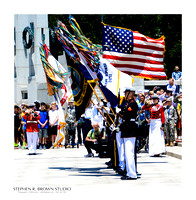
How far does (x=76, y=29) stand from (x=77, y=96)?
A: 1.75m

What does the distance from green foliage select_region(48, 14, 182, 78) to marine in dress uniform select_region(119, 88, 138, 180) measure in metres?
32.1

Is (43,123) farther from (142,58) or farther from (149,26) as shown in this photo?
(149,26)

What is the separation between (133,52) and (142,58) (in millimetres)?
296

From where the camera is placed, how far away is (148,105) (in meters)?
16.7

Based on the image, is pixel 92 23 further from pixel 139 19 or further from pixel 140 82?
pixel 140 82

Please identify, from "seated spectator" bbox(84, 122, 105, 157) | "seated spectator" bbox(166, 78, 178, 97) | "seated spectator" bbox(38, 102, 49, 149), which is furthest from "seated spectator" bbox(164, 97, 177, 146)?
"seated spectator" bbox(38, 102, 49, 149)

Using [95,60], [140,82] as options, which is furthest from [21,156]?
[140,82]

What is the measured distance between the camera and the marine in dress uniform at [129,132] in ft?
36.4

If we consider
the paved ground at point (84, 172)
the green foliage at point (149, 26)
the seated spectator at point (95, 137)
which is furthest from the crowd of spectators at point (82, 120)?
the green foliage at point (149, 26)

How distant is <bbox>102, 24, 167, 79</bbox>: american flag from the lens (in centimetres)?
1442

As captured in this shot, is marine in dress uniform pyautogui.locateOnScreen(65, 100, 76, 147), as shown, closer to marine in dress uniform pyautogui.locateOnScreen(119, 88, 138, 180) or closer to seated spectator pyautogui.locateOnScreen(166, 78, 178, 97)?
seated spectator pyautogui.locateOnScreen(166, 78, 178, 97)

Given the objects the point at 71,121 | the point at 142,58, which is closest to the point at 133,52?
the point at 142,58

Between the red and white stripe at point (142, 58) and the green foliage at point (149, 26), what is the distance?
2833 centimetres

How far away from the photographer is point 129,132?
36.6 feet
